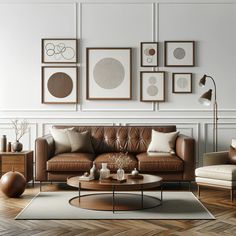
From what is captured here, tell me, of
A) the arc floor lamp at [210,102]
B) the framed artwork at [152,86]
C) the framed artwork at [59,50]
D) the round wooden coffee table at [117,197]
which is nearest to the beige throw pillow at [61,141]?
the round wooden coffee table at [117,197]

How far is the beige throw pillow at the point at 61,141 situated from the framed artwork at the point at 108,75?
2.63ft

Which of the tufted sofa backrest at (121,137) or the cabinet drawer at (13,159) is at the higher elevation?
the tufted sofa backrest at (121,137)

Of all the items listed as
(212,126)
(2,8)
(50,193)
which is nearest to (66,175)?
(50,193)

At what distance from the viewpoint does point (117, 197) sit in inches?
202

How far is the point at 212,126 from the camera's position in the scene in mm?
6605

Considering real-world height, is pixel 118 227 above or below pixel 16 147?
below

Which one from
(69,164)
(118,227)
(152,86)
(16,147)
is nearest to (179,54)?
(152,86)

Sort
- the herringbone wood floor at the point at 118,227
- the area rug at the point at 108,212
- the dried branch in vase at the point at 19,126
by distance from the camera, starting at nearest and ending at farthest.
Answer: the herringbone wood floor at the point at 118,227 < the area rug at the point at 108,212 < the dried branch in vase at the point at 19,126

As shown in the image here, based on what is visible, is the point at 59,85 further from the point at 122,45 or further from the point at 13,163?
the point at 13,163

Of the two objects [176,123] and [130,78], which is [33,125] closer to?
[130,78]

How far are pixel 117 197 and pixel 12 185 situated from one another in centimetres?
115

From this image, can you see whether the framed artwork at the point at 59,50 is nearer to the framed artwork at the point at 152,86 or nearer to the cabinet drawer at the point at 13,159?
the framed artwork at the point at 152,86

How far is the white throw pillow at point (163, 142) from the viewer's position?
19.6 ft

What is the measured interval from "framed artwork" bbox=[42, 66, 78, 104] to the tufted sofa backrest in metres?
0.50
